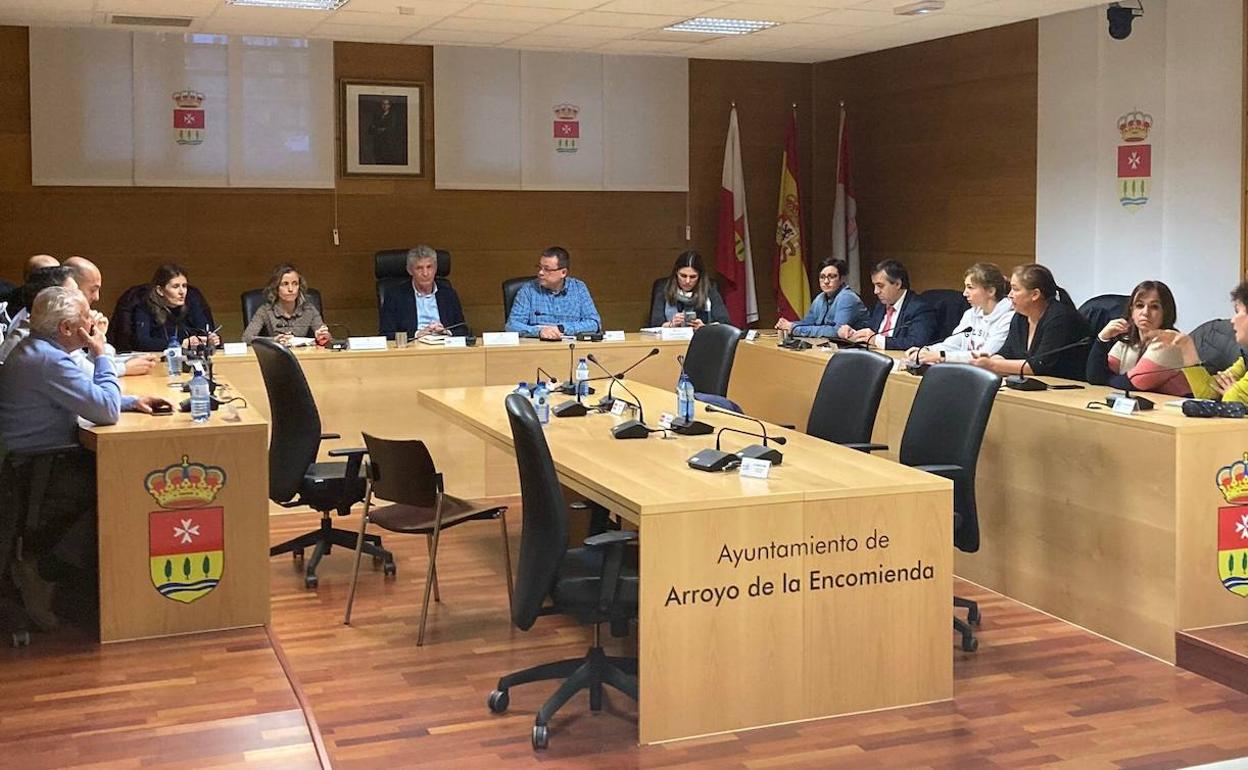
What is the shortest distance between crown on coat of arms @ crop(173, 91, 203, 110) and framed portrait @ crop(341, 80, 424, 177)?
35.6 inches

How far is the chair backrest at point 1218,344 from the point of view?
5.94 metres

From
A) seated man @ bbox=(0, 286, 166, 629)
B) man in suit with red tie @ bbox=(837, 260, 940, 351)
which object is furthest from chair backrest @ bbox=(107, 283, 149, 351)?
man in suit with red tie @ bbox=(837, 260, 940, 351)

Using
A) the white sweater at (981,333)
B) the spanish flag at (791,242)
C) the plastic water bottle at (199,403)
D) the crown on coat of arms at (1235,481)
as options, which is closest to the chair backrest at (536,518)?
the plastic water bottle at (199,403)

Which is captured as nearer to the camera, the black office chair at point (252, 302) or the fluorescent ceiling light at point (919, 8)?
the fluorescent ceiling light at point (919, 8)

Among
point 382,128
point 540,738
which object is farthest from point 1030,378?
point 382,128

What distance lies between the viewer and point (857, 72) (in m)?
10.3

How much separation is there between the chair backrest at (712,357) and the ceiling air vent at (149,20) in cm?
357

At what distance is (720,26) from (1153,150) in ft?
8.44

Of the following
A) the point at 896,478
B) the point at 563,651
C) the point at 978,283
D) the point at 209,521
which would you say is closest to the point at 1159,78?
the point at 978,283

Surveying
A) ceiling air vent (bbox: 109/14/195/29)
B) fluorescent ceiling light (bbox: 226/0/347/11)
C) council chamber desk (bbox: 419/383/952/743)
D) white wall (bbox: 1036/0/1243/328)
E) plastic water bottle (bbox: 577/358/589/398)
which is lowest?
council chamber desk (bbox: 419/383/952/743)

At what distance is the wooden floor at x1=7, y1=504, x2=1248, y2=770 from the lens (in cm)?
391

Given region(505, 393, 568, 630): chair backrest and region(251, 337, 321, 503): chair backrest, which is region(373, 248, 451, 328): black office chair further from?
region(505, 393, 568, 630): chair backrest

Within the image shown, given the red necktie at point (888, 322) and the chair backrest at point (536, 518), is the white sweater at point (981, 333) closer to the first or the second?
the red necktie at point (888, 322)

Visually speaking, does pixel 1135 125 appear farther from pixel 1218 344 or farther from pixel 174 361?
pixel 174 361
